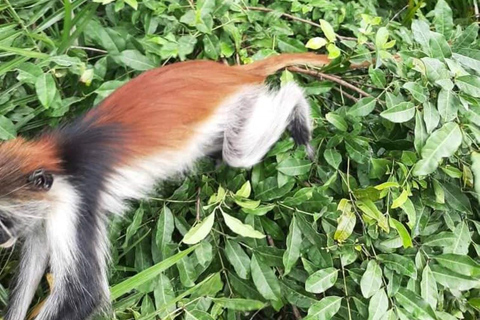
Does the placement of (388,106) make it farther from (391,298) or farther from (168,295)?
(168,295)

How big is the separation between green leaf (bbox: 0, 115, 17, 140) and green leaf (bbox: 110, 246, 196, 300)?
0.71 m

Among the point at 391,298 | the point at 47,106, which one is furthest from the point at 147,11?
the point at 391,298

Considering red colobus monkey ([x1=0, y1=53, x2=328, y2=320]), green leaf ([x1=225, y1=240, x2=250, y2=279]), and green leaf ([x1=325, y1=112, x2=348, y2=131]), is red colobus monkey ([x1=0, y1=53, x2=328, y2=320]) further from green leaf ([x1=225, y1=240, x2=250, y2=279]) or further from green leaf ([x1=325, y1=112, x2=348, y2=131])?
green leaf ([x1=225, y1=240, x2=250, y2=279])

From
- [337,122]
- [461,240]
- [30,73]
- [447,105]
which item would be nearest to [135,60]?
[30,73]

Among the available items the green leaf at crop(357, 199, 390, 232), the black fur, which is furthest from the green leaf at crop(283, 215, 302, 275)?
the black fur

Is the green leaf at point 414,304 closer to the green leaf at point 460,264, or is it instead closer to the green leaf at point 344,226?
the green leaf at point 460,264

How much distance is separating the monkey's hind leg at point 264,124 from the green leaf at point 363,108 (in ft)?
0.81

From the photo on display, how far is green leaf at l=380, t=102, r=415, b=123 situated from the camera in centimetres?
204

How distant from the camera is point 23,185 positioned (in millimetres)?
1906

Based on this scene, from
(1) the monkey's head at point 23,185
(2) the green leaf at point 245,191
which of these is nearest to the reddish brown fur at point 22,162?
(1) the monkey's head at point 23,185

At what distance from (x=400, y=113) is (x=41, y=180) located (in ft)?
4.22

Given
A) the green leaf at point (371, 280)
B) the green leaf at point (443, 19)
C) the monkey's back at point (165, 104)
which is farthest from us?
the green leaf at point (443, 19)

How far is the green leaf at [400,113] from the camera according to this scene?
2.04 m

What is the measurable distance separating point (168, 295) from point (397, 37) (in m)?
1.60
